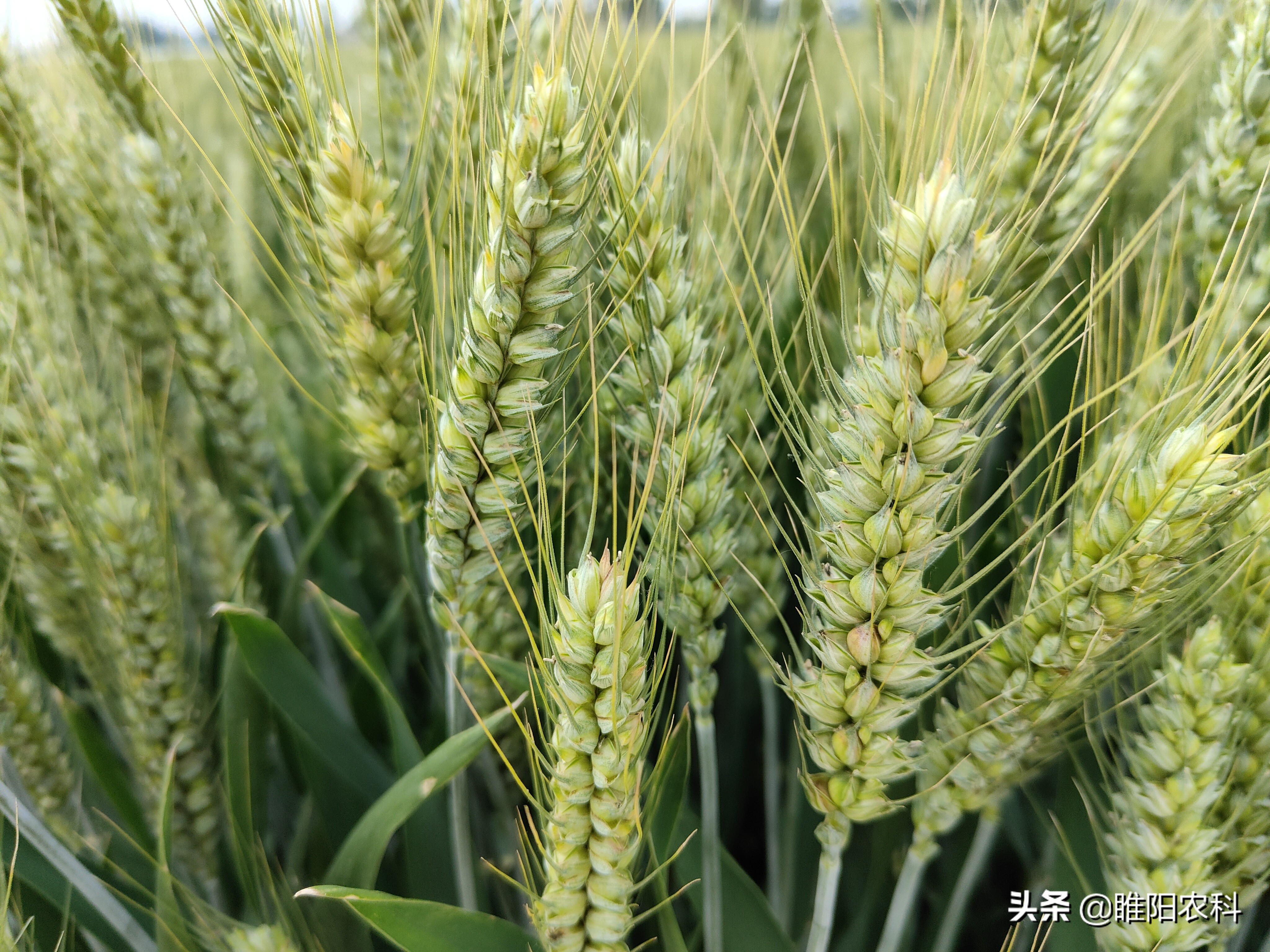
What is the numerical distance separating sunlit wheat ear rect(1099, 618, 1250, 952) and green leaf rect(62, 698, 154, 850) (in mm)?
833

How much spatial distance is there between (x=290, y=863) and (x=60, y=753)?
0.25 meters

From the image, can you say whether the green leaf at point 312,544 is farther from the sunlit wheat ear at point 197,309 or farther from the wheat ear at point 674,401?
the wheat ear at point 674,401

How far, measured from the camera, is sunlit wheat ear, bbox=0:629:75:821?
65 centimetres

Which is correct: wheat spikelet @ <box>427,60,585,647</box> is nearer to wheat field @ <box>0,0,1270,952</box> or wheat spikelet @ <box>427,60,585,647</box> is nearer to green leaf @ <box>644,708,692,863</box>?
wheat field @ <box>0,0,1270,952</box>

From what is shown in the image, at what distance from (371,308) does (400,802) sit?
0.38m

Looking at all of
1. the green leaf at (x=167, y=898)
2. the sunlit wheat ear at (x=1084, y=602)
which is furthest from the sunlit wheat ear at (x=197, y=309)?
the sunlit wheat ear at (x=1084, y=602)

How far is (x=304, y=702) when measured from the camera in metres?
0.71

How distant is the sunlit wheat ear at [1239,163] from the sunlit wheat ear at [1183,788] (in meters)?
0.30

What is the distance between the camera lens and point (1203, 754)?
0.52 m

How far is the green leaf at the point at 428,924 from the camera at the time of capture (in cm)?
47

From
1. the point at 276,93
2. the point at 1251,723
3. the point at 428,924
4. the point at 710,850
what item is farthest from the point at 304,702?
the point at 1251,723

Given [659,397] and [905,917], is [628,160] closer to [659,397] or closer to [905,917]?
[659,397]

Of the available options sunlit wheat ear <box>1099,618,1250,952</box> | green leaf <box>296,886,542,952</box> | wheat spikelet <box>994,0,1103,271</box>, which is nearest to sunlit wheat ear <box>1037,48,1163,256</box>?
wheat spikelet <box>994,0,1103,271</box>

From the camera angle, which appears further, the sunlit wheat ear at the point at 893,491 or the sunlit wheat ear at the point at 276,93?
the sunlit wheat ear at the point at 276,93
